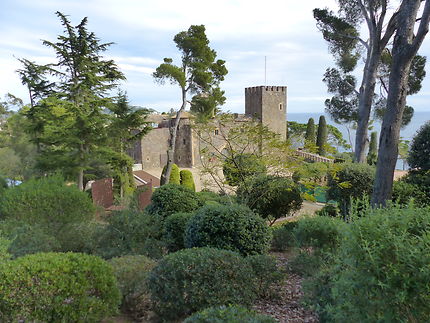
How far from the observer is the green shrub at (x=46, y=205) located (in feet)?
25.0

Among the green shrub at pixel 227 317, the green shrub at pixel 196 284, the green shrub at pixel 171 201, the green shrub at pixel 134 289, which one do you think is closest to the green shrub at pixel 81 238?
the green shrub at pixel 171 201

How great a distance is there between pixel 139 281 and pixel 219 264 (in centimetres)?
127

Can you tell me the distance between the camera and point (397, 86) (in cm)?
703

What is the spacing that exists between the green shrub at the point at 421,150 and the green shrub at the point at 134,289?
7.41 m

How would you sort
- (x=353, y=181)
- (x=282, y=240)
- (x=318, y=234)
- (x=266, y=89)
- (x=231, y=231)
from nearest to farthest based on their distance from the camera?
1. (x=318, y=234)
2. (x=231, y=231)
3. (x=282, y=240)
4. (x=353, y=181)
5. (x=266, y=89)

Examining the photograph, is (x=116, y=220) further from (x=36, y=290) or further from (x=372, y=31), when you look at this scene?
(x=372, y=31)

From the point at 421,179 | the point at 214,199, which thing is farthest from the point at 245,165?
the point at 421,179

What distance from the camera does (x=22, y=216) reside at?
763cm

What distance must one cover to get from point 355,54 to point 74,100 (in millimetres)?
13693

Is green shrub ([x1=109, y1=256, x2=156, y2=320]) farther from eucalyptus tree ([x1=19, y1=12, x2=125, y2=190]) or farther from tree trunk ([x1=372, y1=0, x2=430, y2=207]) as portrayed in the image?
eucalyptus tree ([x1=19, y1=12, x2=125, y2=190])

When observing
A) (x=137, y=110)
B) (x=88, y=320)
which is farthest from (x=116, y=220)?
(x=137, y=110)

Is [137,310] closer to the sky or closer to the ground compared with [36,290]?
closer to the ground

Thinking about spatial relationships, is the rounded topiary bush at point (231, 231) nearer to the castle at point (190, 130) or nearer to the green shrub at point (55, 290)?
the green shrub at point (55, 290)

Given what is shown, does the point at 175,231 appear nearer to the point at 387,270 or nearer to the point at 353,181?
the point at 387,270
